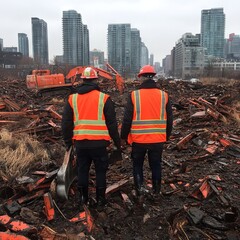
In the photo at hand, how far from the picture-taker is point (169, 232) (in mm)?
3449

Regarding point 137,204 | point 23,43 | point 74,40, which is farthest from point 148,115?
point 23,43

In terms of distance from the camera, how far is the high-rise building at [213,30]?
14125cm

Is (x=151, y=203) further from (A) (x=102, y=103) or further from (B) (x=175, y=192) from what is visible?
(A) (x=102, y=103)

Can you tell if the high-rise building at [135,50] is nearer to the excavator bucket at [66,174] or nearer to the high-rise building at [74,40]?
the high-rise building at [74,40]

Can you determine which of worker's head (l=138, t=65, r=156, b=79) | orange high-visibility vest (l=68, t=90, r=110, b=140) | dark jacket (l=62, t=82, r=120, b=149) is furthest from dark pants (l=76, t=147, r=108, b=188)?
worker's head (l=138, t=65, r=156, b=79)

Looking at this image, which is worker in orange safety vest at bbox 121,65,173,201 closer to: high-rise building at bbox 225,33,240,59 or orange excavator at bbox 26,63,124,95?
orange excavator at bbox 26,63,124,95

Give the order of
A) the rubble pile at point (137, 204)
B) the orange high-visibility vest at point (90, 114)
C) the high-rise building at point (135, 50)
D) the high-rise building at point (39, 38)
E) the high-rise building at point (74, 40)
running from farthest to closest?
the high-rise building at point (39, 38), the high-rise building at point (135, 50), the high-rise building at point (74, 40), the orange high-visibility vest at point (90, 114), the rubble pile at point (137, 204)

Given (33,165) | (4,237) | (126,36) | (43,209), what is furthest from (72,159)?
(126,36)

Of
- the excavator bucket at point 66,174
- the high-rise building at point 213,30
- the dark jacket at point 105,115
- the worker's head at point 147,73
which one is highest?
the high-rise building at point 213,30

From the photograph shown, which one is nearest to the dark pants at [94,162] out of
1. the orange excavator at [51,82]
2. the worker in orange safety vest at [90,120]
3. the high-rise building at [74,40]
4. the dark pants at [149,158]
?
the worker in orange safety vest at [90,120]

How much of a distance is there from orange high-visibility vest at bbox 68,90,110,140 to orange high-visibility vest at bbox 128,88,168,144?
489 mm

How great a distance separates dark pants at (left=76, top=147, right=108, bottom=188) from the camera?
3918mm

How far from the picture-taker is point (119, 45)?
265 feet

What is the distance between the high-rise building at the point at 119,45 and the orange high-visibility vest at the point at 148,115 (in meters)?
69.9
